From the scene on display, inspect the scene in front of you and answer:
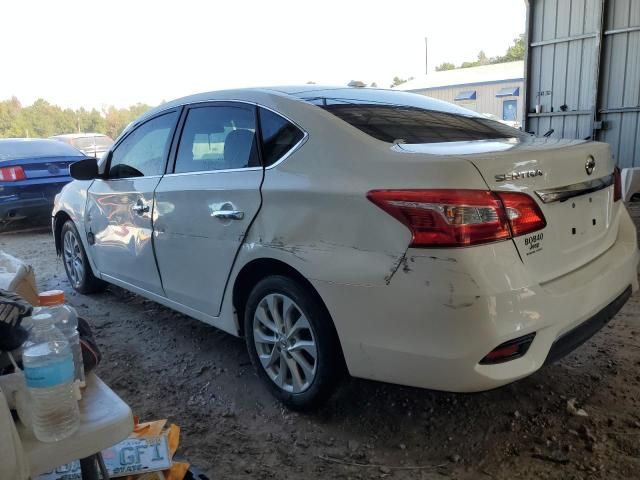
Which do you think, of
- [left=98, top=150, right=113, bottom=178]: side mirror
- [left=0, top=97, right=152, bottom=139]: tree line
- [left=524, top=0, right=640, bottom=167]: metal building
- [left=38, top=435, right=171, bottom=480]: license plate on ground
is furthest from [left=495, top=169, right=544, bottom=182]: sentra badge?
[left=0, top=97, right=152, bottom=139]: tree line

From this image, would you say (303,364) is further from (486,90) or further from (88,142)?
(486,90)

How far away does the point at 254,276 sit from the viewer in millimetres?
2770

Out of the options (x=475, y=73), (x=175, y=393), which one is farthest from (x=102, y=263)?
(x=475, y=73)

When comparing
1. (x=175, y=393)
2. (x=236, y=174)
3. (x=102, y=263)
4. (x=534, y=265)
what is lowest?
(x=175, y=393)

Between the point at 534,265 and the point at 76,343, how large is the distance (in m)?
1.61

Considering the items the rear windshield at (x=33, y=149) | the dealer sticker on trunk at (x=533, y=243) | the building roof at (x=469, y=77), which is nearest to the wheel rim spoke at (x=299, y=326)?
the dealer sticker on trunk at (x=533, y=243)

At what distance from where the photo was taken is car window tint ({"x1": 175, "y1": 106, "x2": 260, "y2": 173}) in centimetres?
281

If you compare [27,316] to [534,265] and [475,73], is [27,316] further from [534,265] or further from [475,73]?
[475,73]

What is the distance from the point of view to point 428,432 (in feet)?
→ 8.22

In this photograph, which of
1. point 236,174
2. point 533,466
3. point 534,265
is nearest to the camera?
point 534,265

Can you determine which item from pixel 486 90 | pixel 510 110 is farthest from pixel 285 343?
pixel 486 90

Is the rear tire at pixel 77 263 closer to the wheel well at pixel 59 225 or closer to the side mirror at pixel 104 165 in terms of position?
the wheel well at pixel 59 225

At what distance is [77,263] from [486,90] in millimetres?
26937

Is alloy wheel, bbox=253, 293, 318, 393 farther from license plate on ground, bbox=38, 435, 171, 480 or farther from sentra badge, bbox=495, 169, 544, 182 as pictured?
sentra badge, bbox=495, 169, 544, 182
